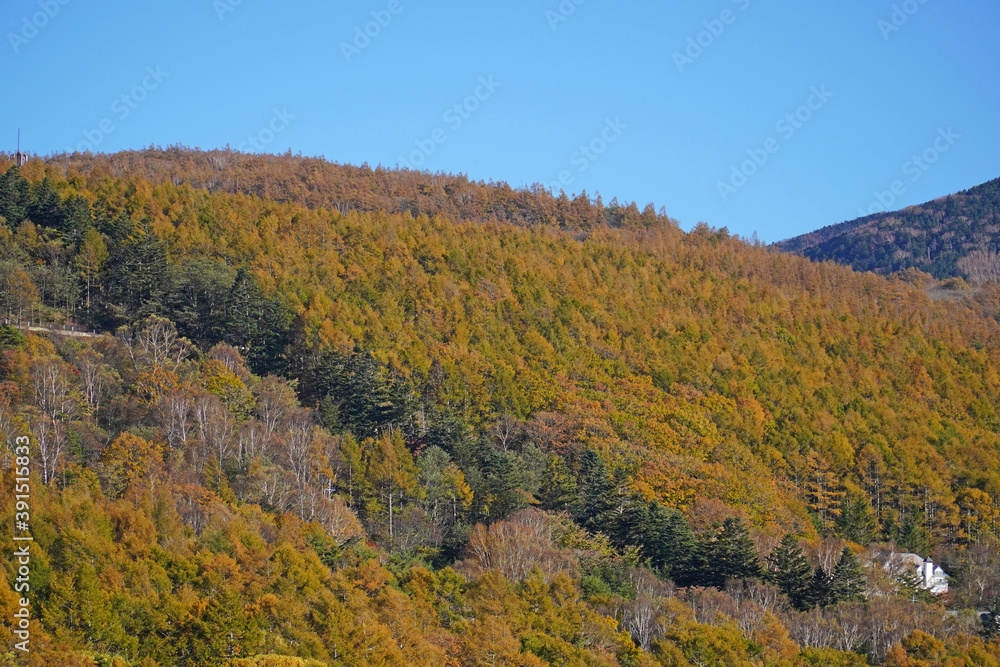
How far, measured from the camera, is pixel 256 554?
135 feet

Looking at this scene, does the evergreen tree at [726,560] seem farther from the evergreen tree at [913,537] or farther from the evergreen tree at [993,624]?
the evergreen tree at [913,537]

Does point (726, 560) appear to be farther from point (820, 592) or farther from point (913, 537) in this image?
point (913, 537)

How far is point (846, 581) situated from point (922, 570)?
11910mm

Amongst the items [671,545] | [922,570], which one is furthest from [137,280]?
[922,570]

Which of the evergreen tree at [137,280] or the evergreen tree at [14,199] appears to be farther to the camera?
the evergreen tree at [14,199]

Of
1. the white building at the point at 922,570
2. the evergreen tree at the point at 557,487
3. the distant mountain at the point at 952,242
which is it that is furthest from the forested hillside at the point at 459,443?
the distant mountain at the point at 952,242

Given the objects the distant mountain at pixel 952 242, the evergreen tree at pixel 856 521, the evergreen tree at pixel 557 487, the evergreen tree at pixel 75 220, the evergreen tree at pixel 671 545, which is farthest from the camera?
the distant mountain at pixel 952 242

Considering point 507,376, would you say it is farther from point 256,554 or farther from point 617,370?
point 256,554

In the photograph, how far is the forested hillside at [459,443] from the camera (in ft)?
129

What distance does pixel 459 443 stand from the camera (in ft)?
195

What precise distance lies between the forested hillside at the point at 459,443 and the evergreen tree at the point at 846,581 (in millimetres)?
184

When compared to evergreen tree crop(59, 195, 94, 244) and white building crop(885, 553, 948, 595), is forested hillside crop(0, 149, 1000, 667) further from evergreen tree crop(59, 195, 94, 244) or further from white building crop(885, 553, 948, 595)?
white building crop(885, 553, 948, 595)

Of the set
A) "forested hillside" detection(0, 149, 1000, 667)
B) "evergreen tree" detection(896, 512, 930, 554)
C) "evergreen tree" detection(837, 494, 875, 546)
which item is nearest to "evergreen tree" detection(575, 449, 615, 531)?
"forested hillside" detection(0, 149, 1000, 667)

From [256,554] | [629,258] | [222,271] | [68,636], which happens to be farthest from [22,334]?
[629,258]
